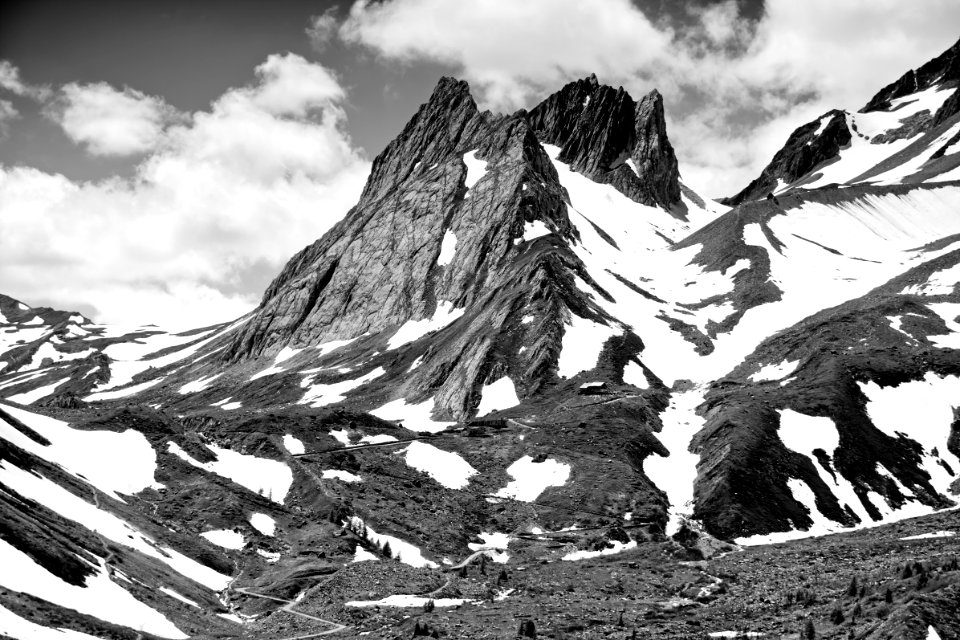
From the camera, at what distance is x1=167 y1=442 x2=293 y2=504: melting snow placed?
7594 centimetres

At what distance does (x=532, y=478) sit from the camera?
83.8 metres

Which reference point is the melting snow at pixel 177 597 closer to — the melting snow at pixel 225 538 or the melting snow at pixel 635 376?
the melting snow at pixel 225 538

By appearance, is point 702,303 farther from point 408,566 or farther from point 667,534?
point 408,566

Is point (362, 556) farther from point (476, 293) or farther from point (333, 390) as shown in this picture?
point (476, 293)

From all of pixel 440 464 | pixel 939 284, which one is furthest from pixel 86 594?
pixel 939 284

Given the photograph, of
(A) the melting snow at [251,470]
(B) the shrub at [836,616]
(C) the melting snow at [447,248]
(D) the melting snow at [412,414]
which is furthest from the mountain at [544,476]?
(C) the melting snow at [447,248]

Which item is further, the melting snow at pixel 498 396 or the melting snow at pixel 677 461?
the melting snow at pixel 498 396

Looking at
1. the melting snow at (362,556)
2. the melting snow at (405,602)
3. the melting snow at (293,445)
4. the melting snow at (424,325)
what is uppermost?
the melting snow at (424,325)

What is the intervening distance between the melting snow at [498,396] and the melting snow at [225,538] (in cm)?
5109

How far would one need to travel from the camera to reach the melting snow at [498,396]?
113 m

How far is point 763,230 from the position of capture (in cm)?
19450

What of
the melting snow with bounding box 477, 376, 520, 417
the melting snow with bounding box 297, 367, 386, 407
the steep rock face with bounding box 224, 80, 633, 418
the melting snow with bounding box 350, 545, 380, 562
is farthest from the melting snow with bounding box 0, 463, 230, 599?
the melting snow with bounding box 297, 367, 386, 407

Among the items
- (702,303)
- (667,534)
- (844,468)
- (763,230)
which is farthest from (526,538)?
(763,230)

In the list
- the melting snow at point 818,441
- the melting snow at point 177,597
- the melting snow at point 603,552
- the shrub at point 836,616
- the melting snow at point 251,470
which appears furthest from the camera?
the melting snow at point 818,441
